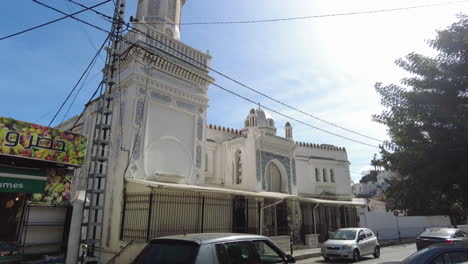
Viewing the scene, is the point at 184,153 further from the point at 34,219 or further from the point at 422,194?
the point at 422,194

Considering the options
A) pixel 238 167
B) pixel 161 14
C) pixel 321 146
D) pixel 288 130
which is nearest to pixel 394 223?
pixel 321 146

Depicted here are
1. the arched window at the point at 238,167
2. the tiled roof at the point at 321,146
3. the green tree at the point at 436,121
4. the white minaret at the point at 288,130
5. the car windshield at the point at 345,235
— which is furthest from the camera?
the tiled roof at the point at 321,146

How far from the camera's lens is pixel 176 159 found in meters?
13.2

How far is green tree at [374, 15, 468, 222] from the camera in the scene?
24.5ft

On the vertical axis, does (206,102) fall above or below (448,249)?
above

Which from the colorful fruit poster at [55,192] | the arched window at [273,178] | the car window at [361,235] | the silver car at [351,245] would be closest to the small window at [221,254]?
the colorful fruit poster at [55,192]

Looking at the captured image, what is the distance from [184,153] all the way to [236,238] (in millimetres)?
9532

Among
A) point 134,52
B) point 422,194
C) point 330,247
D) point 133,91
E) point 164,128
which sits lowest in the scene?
point 330,247

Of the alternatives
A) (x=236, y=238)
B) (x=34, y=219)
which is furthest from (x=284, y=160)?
(x=236, y=238)

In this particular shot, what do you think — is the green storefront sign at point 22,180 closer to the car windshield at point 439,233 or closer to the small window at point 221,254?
the small window at point 221,254

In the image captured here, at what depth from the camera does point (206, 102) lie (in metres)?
15.0

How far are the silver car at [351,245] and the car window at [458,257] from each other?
8973mm

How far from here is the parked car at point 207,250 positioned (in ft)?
12.4

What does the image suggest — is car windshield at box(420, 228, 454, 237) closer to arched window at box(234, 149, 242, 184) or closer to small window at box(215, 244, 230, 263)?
arched window at box(234, 149, 242, 184)
